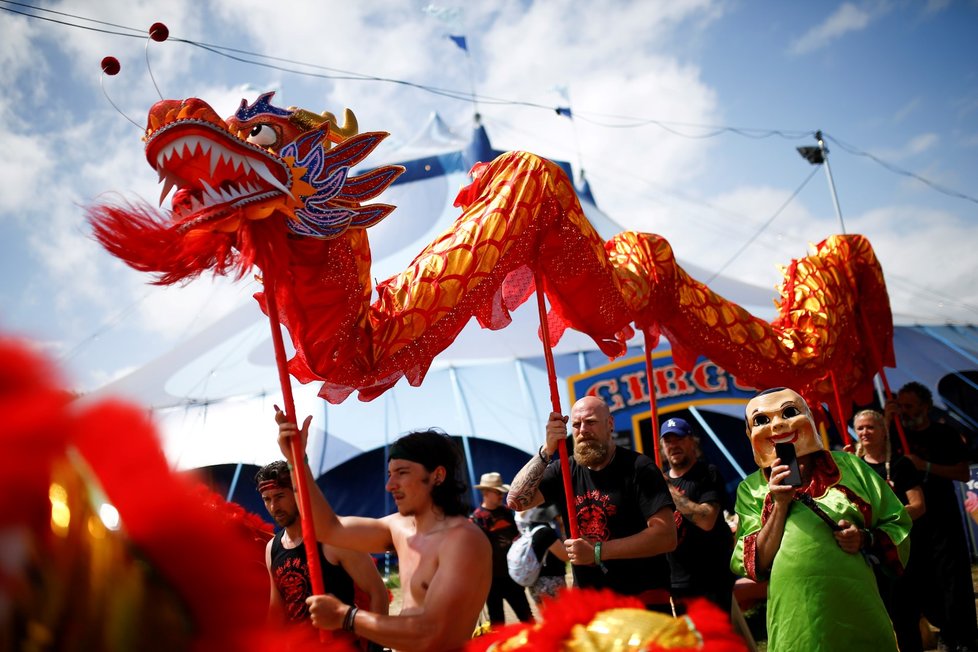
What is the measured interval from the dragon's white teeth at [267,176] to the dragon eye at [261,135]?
0.42ft

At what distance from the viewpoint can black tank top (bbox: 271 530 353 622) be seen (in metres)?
2.45

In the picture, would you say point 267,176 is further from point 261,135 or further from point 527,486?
point 527,486

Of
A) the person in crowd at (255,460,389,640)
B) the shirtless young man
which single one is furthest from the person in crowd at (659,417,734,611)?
the shirtless young man

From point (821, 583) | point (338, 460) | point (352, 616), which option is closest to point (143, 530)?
point (352, 616)

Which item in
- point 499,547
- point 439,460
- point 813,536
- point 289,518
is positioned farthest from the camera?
point 499,547

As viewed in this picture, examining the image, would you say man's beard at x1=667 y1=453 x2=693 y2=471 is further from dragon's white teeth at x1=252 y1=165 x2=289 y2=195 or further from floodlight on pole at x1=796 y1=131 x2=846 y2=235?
floodlight on pole at x1=796 y1=131 x2=846 y2=235

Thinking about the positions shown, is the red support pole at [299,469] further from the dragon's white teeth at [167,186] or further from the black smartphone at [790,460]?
the black smartphone at [790,460]

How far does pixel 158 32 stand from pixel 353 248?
778mm

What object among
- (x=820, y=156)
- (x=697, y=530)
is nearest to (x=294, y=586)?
(x=697, y=530)

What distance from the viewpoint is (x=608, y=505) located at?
109 inches

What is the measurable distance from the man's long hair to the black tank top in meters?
0.60

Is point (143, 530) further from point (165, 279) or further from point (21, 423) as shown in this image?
point (165, 279)

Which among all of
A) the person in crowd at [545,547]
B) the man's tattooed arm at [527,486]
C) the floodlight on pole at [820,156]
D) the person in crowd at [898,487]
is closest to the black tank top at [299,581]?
the man's tattooed arm at [527,486]

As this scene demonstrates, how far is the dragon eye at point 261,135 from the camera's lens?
2.12 m
